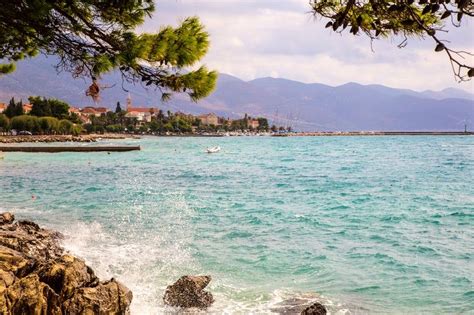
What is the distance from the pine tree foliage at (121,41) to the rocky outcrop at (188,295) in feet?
11.9

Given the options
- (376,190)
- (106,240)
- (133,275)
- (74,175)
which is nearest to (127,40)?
(133,275)

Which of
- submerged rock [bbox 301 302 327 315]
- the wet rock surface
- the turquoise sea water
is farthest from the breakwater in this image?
submerged rock [bbox 301 302 327 315]

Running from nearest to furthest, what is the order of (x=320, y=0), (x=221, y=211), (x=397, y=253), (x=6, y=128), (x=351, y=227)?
1. (x=320, y=0)
2. (x=397, y=253)
3. (x=351, y=227)
4. (x=221, y=211)
5. (x=6, y=128)

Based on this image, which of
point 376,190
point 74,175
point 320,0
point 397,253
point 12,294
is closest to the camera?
point 320,0

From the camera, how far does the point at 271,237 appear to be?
1750 centimetres

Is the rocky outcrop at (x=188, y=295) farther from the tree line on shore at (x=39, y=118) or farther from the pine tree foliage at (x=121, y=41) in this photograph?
the tree line on shore at (x=39, y=118)

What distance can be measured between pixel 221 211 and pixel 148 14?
1449cm

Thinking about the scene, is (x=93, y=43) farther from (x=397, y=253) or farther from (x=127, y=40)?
(x=397, y=253)

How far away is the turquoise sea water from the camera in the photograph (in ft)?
37.4

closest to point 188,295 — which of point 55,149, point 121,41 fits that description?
point 121,41

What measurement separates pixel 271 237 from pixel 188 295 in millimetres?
7845

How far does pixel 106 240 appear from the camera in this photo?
15773 mm

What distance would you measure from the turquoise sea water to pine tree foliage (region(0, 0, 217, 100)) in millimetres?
4243

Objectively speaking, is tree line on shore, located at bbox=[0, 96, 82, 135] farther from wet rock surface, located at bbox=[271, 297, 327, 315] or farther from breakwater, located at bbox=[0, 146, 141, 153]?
wet rock surface, located at bbox=[271, 297, 327, 315]
